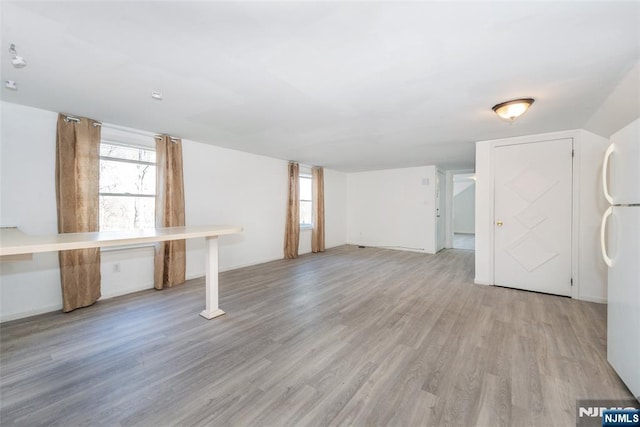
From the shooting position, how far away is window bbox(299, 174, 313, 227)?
6.66 m

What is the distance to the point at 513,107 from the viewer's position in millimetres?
2447

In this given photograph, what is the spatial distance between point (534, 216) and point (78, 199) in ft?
20.1

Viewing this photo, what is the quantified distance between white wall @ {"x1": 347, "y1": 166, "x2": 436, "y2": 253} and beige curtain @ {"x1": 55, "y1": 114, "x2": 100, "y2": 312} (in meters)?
6.17

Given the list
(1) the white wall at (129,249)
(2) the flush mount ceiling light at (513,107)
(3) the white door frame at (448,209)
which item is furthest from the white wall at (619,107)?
(1) the white wall at (129,249)

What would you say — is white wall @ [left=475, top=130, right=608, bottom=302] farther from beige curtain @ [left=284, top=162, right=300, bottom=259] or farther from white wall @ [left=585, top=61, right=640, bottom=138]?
beige curtain @ [left=284, top=162, right=300, bottom=259]

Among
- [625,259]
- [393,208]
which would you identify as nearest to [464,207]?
[393,208]

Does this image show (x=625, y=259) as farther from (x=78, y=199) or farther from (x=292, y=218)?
(x=78, y=199)

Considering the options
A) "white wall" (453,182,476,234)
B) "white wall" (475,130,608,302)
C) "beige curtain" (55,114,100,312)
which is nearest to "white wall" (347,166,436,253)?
"white wall" (475,130,608,302)

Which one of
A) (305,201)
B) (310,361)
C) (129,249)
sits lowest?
(310,361)

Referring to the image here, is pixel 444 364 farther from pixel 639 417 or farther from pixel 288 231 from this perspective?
pixel 288 231

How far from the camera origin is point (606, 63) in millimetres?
1791

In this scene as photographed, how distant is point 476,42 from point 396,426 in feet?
7.87

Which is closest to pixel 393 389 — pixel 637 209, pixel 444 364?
pixel 444 364

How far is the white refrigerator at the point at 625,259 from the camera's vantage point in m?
1.52
